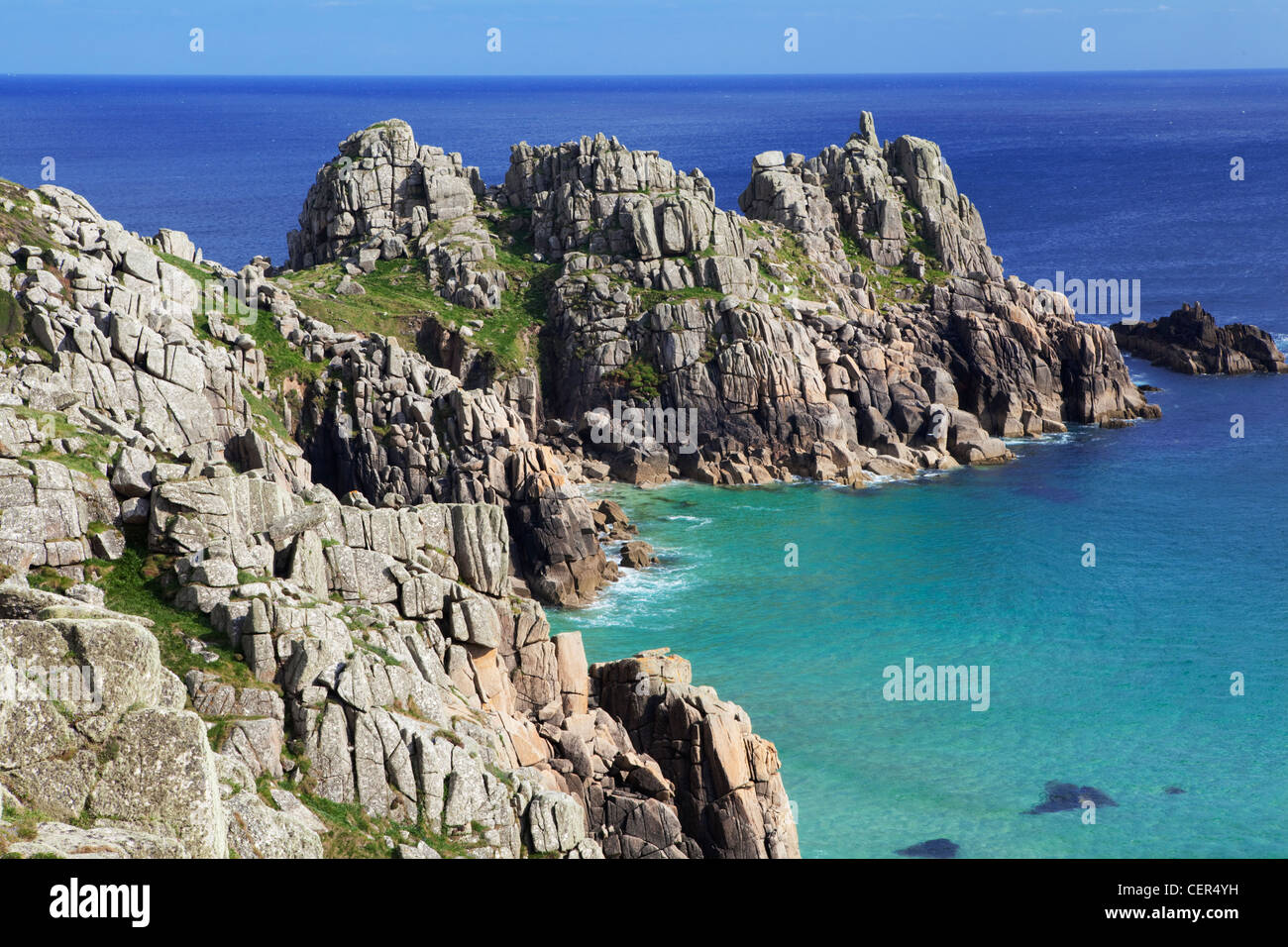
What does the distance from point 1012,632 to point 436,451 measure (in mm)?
36402

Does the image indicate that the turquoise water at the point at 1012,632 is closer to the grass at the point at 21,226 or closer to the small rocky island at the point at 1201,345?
the small rocky island at the point at 1201,345

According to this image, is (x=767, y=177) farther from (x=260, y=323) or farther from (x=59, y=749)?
(x=59, y=749)

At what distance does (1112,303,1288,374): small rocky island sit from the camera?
133 metres

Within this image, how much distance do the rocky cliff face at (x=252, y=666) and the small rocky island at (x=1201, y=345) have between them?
100m

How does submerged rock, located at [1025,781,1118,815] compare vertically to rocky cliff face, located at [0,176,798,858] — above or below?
below

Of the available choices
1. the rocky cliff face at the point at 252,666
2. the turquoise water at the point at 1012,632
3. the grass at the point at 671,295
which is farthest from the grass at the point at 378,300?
the rocky cliff face at the point at 252,666

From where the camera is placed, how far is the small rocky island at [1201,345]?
133 metres

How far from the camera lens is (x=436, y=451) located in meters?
83.9

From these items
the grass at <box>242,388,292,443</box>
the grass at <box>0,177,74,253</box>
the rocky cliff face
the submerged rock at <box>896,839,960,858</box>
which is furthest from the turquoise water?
the grass at <box>0,177,74,253</box>

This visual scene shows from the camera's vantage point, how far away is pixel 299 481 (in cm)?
6981

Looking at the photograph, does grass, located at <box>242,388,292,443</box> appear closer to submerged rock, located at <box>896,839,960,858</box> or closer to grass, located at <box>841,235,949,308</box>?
submerged rock, located at <box>896,839,960,858</box>

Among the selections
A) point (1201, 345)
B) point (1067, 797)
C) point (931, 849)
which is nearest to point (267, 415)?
point (931, 849)

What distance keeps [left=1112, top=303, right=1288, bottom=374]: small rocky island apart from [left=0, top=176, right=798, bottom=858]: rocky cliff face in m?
100
